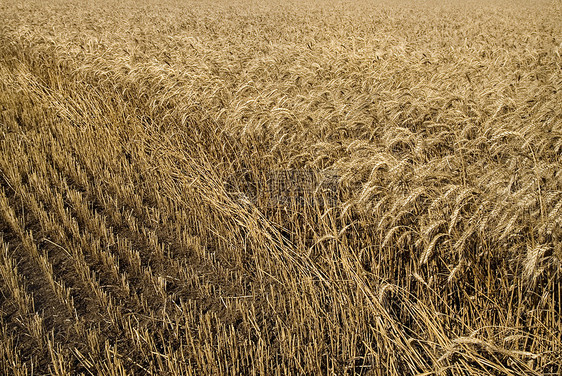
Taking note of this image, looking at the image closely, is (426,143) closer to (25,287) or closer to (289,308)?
(289,308)

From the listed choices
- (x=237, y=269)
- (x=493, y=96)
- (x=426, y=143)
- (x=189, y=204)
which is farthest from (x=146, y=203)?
(x=493, y=96)

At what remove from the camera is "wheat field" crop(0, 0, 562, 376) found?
196 centimetres

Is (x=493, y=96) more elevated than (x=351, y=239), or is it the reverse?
(x=493, y=96)

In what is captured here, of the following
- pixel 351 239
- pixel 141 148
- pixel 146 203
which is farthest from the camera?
pixel 141 148

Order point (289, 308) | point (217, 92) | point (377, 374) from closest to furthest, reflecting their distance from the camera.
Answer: point (377, 374) < point (289, 308) < point (217, 92)

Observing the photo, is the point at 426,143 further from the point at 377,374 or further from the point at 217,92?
A: the point at 217,92

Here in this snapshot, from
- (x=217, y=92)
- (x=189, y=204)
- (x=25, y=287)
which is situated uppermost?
(x=217, y=92)

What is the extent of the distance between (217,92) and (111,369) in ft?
9.34

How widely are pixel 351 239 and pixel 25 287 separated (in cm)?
183

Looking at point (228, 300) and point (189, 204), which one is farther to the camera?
point (189, 204)

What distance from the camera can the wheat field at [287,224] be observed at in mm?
1964

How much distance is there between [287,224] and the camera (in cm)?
317

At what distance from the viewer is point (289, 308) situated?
2486mm

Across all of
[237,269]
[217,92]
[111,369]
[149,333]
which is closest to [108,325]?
[149,333]
